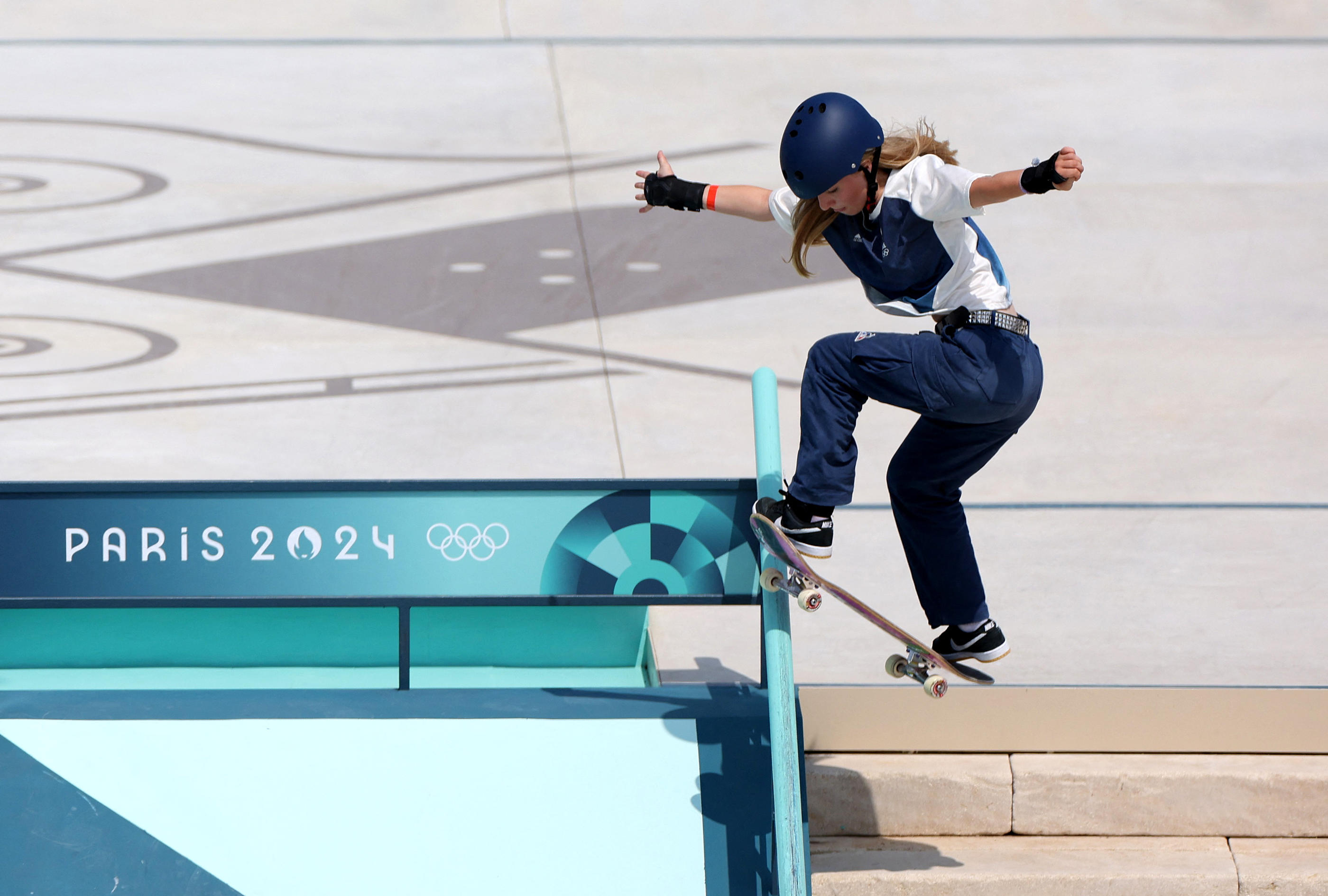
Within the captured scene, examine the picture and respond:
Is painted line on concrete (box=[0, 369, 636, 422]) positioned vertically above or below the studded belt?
above

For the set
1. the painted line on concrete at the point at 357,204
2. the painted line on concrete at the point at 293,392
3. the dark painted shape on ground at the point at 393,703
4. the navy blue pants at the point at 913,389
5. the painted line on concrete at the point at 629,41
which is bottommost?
the dark painted shape on ground at the point at 393,703

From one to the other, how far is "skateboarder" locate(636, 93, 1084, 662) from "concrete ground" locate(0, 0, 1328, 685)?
1.58 meters

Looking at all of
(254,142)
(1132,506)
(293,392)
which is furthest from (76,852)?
(254,142)

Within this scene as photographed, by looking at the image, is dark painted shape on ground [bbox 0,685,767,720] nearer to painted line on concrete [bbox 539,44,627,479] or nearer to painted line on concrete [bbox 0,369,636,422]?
painted line on concrete [bbox 539,44,627,479]

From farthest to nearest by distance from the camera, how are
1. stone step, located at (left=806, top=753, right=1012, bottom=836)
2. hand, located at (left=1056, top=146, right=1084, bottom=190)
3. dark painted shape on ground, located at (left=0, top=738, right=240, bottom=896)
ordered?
stone step, located at (left=806, top=753, right=1012, bottom=836) < dark painted shape on ground, located at (left=0, top=738, right=240, bottom=896) < hand, located at (left=1056, top=146, right=1084, bottom=190)

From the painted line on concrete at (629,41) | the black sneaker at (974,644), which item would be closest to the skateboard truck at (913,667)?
the black sneaker at (974,644)

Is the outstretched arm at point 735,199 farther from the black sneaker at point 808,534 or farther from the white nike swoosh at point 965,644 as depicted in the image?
the white nike swoosh at point 965,644

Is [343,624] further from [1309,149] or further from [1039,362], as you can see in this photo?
[1309,149]

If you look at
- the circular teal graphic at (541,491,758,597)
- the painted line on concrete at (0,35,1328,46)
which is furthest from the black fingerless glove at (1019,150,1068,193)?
the painted line on concrete at (0,35,1328,46)

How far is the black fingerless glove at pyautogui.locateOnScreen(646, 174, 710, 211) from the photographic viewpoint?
14.9 feet

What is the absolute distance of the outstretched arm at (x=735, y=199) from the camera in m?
4.52

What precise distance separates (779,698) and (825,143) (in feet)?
5.40

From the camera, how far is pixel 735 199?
4531 millimetres

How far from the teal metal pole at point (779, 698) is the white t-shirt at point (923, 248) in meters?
0.48
